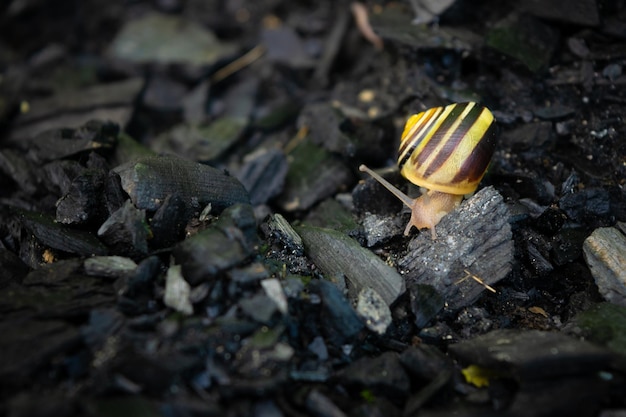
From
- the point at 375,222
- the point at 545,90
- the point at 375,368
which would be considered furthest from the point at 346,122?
the point at 375,368

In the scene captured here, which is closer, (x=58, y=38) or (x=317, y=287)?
(x=317, y=287)

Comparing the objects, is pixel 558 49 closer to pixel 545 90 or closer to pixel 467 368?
pixel 545 90

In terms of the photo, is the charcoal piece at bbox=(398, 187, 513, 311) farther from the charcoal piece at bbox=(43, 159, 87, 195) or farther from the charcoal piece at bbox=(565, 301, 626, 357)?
the charcoal piece at bbox=(43, 159, 87, 195)

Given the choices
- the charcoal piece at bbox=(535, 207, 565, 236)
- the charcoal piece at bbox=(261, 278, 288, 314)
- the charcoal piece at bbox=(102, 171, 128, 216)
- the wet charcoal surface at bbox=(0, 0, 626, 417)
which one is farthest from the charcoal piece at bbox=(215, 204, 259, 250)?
the charcoal piece at bbox=(535, 207, 565, 236)

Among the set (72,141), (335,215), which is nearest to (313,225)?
(335,215)

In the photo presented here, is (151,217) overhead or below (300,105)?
overhead

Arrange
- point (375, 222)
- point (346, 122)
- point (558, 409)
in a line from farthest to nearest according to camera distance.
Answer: point (346, 122)
point (375, 222)
point (558, 409)

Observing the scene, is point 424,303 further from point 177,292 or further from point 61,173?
point 61,173
